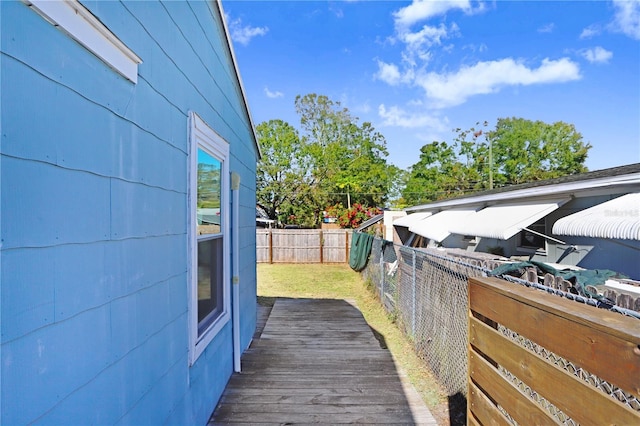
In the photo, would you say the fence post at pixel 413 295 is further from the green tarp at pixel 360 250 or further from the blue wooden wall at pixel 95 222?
the green tarp at pixel 360 250

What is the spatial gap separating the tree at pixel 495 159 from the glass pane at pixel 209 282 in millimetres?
26965

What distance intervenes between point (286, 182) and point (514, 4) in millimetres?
15366

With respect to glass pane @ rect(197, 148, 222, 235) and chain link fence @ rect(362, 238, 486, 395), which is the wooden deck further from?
glass pane @ rect(197, 148, 222, 235)

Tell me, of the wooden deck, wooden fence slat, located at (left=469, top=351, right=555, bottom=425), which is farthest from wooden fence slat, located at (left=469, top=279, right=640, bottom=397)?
the wooden deck

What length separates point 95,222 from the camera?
4.08 ft

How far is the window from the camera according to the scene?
6.96 meters

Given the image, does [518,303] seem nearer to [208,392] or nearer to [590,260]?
[208,392]

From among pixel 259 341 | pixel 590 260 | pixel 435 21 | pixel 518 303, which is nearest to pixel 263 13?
pixel 435 21

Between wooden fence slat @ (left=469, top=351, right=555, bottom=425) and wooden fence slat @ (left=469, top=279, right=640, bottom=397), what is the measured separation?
25 cm

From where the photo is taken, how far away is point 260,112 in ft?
76.3

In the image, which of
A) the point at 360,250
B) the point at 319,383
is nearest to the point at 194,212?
the point at 319,383

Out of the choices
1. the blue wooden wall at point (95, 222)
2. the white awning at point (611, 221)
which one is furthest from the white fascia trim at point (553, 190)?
the blue wooden wall at point (95, 222)

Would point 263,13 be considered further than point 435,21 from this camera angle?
No

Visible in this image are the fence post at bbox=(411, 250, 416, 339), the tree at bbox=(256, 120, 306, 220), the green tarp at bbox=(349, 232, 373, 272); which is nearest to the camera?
the fence post at bbox=(411, 250, 416, 339)
